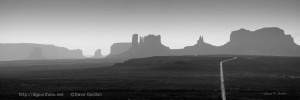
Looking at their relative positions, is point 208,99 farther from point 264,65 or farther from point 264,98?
point 264,65

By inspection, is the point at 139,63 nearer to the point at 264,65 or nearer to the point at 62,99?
the point at 264,65

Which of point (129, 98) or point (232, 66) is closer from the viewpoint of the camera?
point (129, 98)

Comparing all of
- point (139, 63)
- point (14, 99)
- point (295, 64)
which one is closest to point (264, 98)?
point (14, 99)

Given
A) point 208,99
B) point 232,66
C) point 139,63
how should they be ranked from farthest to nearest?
point 139,63
point 232,66
point 208,99

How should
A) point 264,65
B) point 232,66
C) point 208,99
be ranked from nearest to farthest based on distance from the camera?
point 208,99 → point 232,66 → point 264,65

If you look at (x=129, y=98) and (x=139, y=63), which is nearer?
(x=129, y=98)

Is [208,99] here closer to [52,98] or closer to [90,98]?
[90,98]

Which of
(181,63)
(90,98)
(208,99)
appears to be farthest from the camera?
(181,63)

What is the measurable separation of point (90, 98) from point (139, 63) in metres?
73.8

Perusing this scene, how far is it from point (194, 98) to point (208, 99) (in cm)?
145

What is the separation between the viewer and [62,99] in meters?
26.0

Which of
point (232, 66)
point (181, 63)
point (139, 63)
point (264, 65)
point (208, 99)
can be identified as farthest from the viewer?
point (139, 63)

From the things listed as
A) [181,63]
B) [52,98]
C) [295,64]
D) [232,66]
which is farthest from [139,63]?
[52,98]

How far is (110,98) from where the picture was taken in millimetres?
26406
